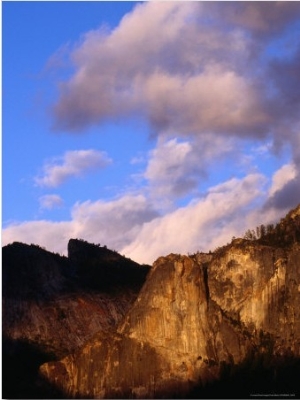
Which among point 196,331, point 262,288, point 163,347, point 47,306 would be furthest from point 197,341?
point 47,306

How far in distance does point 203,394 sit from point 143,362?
34.2 ft

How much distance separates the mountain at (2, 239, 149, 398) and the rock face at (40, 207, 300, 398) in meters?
10.5

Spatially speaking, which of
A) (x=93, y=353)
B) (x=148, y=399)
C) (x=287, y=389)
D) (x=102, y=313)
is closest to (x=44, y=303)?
(x=102, y=313)

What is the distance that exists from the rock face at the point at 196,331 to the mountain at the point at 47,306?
10.5 metres

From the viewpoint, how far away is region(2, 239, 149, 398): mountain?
171000 mm

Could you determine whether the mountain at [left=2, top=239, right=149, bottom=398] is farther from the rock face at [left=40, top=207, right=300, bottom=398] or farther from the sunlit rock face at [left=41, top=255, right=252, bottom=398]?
the rock face at [left=40, top=207, right=300, bottom=398]

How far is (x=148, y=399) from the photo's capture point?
147500mm

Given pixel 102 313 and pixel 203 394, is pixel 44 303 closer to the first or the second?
pixel 102 313

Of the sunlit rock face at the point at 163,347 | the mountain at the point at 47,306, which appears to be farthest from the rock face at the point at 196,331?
the mountain at the point at 47,306

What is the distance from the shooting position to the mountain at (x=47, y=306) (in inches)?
6732

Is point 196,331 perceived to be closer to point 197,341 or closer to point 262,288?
point 197,341

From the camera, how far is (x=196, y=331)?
153875mm

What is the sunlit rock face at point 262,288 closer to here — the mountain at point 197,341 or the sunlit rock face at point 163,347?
the mountain at point 197,341

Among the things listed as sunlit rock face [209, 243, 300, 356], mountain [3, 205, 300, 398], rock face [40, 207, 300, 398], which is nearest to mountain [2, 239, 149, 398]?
mountain [3, 205, 300, 398]
